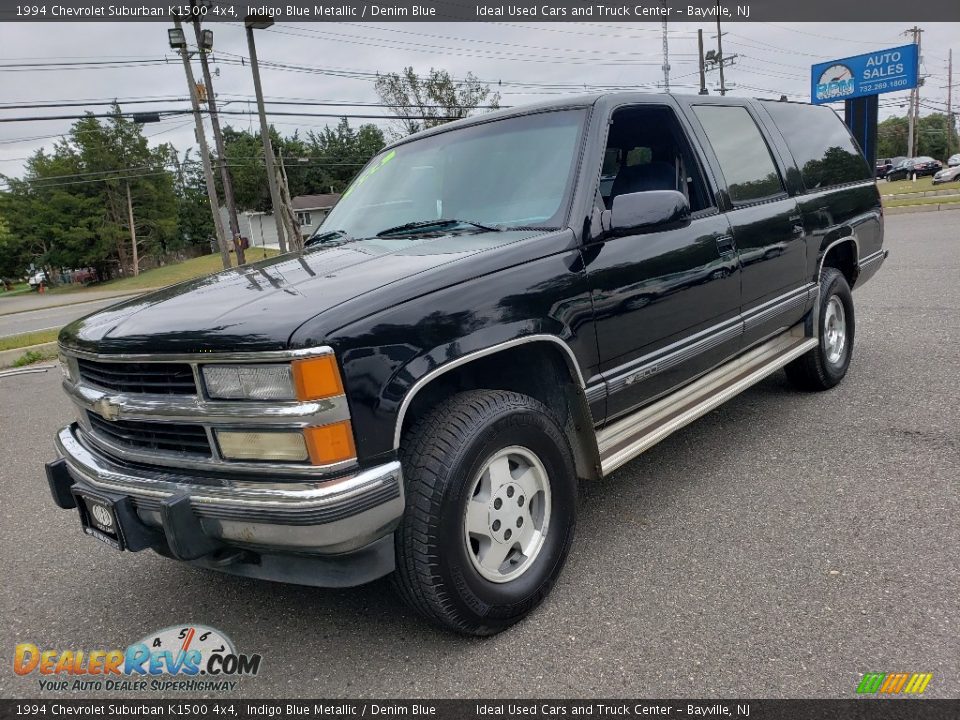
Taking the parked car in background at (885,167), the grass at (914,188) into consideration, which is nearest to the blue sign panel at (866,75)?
the grass at (914,188)

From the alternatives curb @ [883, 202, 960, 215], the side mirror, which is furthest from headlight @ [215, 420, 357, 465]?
curb @ [883, 202, 960, 215]

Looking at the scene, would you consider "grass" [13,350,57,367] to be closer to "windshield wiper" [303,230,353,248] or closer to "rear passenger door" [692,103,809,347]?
"windshield wiper" [303,230,353,248]

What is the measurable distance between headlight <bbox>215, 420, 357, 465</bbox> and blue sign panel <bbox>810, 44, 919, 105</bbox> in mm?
27763

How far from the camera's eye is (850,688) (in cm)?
219

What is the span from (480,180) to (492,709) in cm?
226

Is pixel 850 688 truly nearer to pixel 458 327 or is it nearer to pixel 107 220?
pixel 458 327

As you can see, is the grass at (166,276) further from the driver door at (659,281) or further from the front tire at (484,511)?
the front tire at (484,511)

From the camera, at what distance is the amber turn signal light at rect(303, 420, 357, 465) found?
2.11 metres

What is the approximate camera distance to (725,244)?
3.75 meters

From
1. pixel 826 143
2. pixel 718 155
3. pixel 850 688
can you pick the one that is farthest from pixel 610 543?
pixel 826 143

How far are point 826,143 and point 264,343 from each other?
15.1 ft

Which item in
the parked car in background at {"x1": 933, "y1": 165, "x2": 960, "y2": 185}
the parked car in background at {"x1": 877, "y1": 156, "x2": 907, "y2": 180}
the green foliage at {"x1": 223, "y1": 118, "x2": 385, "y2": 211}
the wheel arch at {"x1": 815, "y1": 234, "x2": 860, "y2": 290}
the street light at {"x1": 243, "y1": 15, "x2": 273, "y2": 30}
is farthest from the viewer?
the green foliage at {"x1": 223, "y1": 118, "x2": 385, "y2": 211}

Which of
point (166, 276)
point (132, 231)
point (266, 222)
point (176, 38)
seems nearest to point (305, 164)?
point (266, 222)

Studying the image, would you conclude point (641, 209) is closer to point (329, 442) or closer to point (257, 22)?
point (329, 442)
